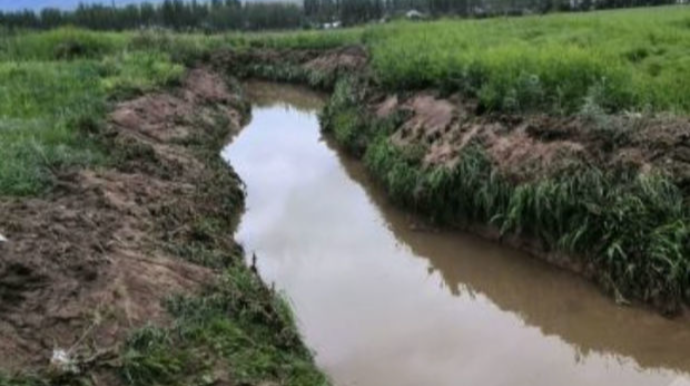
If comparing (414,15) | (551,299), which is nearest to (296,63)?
(414,15)

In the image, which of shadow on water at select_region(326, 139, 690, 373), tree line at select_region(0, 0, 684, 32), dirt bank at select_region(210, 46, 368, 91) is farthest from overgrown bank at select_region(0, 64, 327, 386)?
tree line at select_region(0, 0, 684, 32)

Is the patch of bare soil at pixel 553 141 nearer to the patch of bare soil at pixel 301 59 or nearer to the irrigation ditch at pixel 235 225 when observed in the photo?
the irrigation ditch at pixel 235 225

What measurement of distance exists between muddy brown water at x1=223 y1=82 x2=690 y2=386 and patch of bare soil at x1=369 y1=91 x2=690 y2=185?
1.03 m

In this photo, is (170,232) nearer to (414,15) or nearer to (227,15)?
(414,15)

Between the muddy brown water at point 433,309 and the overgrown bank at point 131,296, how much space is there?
81cm

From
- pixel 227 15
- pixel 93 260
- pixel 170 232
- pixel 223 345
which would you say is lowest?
pixel 223 345

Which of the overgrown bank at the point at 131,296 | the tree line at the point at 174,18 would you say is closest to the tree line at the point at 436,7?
the tree line at the point at 174,18

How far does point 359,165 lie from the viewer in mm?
15445

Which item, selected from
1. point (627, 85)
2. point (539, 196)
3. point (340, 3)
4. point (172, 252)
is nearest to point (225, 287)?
point (172, 252)

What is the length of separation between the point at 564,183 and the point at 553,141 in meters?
1.19

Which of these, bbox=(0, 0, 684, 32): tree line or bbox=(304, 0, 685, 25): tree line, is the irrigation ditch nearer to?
bbox=(304, 0, 685, 25): tree line

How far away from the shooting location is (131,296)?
6.65 meters

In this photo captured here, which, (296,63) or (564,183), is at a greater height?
(296,63)

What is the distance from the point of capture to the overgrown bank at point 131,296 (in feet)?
18.6
